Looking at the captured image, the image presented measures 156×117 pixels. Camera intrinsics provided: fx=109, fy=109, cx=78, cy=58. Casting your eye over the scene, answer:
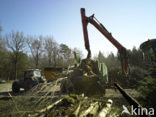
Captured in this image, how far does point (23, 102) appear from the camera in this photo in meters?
4.93

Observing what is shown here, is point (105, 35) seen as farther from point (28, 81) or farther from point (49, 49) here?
point (49, 49)

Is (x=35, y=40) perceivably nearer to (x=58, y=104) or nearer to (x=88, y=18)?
(x=88, y=18)

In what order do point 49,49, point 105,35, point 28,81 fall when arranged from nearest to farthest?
point 105,35 → point 28,81 → point 49,49

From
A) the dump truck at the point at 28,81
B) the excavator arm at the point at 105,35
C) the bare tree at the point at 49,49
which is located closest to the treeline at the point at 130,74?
the excavator arm at the point at 105,35

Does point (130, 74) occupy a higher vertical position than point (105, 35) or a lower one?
lower

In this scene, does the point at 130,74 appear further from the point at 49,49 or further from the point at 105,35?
the point at 49,49

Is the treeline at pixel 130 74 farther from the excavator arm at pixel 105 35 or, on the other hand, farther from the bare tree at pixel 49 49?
the bare tree at pixel 49 49

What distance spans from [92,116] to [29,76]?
8.91 meters

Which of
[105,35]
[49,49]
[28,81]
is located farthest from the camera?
[49,49]

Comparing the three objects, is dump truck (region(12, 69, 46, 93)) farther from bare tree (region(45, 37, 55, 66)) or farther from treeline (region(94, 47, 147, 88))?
bare tree (region(45, 37, 55, 66))

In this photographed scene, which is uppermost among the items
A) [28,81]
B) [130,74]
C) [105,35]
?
[105,35]

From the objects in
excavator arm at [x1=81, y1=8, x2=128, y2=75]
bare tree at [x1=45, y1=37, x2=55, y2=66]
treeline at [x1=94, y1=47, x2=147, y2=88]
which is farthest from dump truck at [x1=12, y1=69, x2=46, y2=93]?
bare tree at [x1=45, y1=37, x2=55, y2=66]

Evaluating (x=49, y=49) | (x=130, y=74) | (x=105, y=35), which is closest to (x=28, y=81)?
(x=105, y=35)

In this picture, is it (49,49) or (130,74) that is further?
(49,49)
